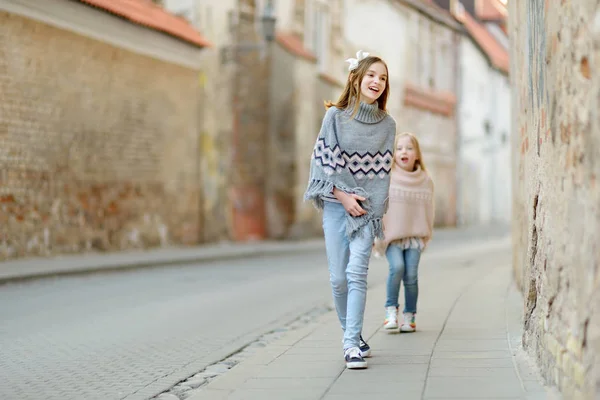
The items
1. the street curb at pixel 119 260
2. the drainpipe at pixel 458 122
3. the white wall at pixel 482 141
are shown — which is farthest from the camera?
the white wall at pixel 482 141

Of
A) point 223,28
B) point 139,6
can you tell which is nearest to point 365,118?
point 139,6

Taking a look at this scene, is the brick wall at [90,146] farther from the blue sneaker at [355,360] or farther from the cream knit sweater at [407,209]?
the blue sneaker at [355,360]

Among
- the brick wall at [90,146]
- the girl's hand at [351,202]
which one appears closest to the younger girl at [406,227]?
the girl's hand at [351,202]

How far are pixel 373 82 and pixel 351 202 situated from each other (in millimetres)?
740

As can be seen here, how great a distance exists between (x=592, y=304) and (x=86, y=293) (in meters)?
8.80

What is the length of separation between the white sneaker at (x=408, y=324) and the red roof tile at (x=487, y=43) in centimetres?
3804

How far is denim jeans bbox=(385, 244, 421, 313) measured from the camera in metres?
7.45

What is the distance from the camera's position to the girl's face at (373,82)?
19.9 feet

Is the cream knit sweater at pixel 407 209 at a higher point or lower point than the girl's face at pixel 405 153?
lower

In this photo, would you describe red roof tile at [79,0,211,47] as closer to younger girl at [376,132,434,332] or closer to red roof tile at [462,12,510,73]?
younger girl at [376,132,434,332]

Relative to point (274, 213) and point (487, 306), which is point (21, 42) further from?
point (274, 213)

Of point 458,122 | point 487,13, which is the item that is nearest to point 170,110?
point 458,122

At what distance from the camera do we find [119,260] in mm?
16859

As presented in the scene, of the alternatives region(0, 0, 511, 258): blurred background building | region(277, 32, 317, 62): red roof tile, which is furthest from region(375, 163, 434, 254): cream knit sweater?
region(277, 32, 317, 62): red roof tile
